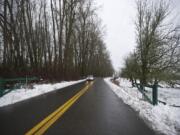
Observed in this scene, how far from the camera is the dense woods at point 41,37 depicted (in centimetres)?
2484

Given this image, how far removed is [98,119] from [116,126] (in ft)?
3.43

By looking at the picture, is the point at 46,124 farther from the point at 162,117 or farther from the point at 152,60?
the point at 152,60

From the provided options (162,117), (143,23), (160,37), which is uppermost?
(143,23)

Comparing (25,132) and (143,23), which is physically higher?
(143,23)

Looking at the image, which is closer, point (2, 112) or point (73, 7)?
point (2, 112)

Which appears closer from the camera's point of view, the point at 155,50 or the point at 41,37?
the point at 155,50

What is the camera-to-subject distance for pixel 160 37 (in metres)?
22.0

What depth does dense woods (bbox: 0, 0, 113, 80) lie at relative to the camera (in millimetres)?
24844

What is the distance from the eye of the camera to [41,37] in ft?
146

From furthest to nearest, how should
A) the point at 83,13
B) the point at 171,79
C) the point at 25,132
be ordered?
the point at 83,13
the point at 171,79
the point at 25,132

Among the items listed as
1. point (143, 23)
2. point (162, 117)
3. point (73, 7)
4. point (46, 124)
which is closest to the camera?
point (46, 124)

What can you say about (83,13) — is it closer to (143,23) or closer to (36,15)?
(36,15)

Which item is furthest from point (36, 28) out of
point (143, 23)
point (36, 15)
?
point (143, 23)

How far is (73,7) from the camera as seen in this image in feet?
117
